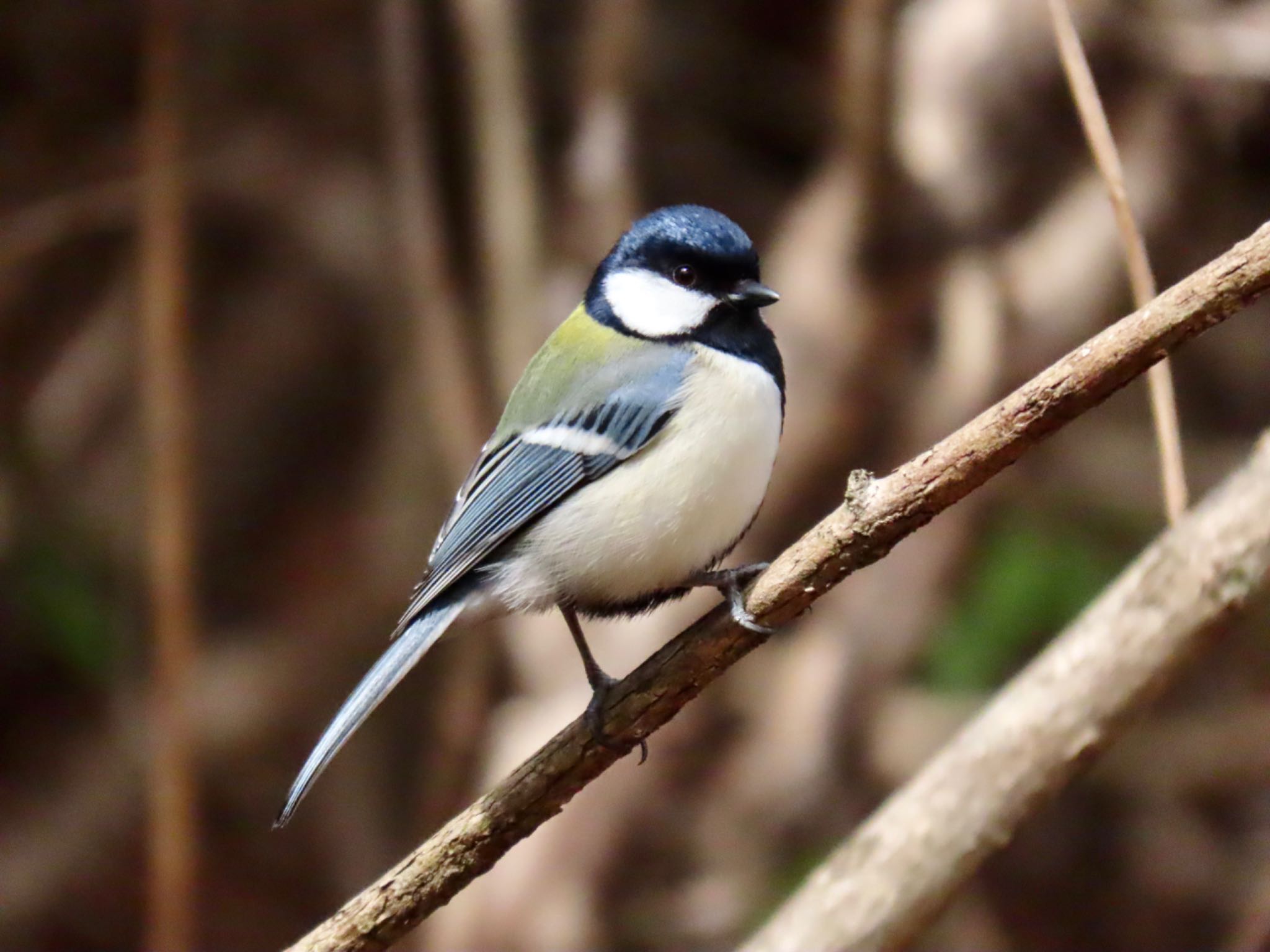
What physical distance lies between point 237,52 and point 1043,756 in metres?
2.14

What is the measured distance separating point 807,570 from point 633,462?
325mm

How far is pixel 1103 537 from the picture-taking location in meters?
2.36

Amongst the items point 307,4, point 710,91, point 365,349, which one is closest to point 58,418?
point 365,349

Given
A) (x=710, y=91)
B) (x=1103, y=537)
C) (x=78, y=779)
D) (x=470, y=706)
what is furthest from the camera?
(x=710, y=91)

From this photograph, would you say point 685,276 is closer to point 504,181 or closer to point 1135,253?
point 1135,253

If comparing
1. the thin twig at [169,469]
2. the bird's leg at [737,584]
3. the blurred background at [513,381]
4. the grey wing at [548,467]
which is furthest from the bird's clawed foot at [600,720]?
the thin twig at [169,469]

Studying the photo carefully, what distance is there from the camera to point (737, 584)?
1.11 metres

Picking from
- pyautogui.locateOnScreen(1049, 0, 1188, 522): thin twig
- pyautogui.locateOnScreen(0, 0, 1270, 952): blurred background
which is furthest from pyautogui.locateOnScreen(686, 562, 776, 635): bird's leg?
pyautogui.locateOnScreen(0, 0, 1270, 952): blurred background

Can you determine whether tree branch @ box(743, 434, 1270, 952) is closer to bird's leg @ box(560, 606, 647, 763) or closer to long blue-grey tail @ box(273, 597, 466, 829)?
bird's leg @ box(560, 606, 647, 763)

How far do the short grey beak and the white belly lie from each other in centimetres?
6

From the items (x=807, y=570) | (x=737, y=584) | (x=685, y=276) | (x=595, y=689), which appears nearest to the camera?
(x=807, y=570)

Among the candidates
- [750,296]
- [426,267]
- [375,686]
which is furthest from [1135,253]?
[426,267]

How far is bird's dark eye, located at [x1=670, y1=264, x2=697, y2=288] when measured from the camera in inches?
53.1

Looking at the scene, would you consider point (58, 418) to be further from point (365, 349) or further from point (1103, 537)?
point (1103, 537)
